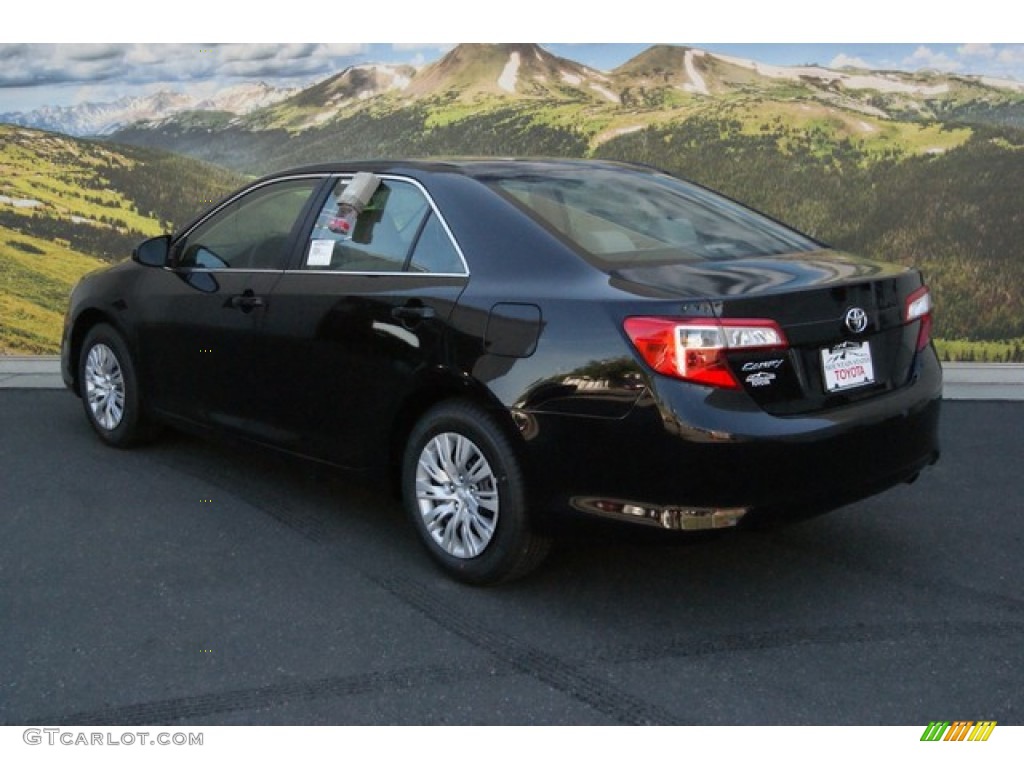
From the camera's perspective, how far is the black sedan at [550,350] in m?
3.61

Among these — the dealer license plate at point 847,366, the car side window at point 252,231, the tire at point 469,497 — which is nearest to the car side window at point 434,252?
the tire at point 469,497

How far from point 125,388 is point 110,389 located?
0.22 meters

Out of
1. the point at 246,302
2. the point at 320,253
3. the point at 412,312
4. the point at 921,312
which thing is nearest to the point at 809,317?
the point at 921,312

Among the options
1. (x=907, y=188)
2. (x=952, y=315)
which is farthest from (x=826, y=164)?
(x=952, y=315)

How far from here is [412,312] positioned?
4.30m

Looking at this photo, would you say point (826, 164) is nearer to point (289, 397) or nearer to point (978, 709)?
point (289, 397)

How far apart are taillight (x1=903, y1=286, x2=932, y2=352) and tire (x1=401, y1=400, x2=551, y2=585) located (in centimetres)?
147

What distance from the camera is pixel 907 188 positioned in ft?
31.7

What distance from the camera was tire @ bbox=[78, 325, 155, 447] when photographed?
601cm

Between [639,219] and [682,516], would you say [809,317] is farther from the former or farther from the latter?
[639,219]

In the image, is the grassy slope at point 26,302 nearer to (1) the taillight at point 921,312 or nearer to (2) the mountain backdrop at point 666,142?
(2) the mountain backdrop at point 666,142

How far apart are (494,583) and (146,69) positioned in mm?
7646

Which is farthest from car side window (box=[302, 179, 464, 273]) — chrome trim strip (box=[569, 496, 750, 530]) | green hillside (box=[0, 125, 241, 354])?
green hillside (box=[0, 125, 241, 354])

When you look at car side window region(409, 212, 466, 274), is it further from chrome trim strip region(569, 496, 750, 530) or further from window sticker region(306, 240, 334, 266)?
chrome trim strip region(569, 496, 750, 530)
